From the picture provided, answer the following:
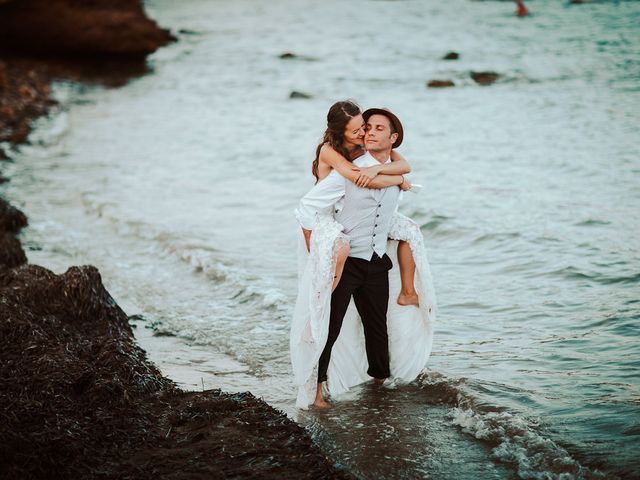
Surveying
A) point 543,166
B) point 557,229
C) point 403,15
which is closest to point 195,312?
point 557,229

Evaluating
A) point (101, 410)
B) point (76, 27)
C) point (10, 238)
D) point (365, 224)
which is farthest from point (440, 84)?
point (101, 410)

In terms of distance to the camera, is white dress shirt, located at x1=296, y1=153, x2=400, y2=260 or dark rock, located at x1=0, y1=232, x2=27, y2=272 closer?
white dress shirt, located at x1=296, y1=153, x2=400, y2=260

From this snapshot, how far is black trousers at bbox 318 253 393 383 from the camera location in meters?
5.48

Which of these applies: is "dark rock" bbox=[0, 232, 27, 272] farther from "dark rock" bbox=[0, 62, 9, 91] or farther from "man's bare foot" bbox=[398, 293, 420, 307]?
"dark rock" bbox=[0, 62, 9, 91]

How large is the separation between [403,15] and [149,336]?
3923cm

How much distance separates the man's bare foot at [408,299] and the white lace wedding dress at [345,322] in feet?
0.13

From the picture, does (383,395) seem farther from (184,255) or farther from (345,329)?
(184,255)

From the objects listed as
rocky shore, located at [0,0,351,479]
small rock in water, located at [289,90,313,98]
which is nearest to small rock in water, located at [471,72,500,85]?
small rock in water, located at [289,90,313,98]

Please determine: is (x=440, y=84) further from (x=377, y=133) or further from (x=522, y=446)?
(x=522, y=446)

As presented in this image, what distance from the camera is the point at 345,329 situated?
19.3ft

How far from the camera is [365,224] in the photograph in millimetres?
5406

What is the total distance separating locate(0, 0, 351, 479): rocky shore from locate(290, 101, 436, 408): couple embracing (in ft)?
2.19

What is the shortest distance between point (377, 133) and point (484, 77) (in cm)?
1978

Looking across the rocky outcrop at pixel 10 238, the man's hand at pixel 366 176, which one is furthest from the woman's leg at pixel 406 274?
the rocky outcrop at pixel 10 238
